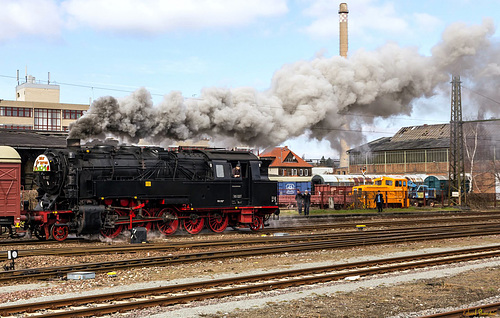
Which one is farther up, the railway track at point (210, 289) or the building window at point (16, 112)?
the building window at point (16, 112)

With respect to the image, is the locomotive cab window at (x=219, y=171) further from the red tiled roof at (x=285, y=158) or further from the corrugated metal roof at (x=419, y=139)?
the red tiled roof at (x=285, y=158)

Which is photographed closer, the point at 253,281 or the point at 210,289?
the point at 210,289

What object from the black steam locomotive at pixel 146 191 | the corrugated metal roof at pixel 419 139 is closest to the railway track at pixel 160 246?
the black steam locomotive at pixel 146 191

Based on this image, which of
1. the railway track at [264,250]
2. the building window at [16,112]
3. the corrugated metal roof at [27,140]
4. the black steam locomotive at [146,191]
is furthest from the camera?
the building window at [16,112]

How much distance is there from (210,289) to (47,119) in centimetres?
7338

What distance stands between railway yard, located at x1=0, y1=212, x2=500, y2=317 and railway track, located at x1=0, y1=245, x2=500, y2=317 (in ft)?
0.06

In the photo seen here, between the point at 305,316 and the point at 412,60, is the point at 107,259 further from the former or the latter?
the point at 412,60

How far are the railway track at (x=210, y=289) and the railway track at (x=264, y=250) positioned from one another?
2919mm

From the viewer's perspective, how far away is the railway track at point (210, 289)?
9141 mm

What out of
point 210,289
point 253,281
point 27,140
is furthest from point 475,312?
point 27,140

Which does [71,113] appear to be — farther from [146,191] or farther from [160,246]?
[160,246]

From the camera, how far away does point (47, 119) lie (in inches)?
3068

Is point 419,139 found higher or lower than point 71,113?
lower

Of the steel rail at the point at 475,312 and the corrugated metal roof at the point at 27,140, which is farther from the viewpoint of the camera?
the corrugated metal roof at the point at 27,140
